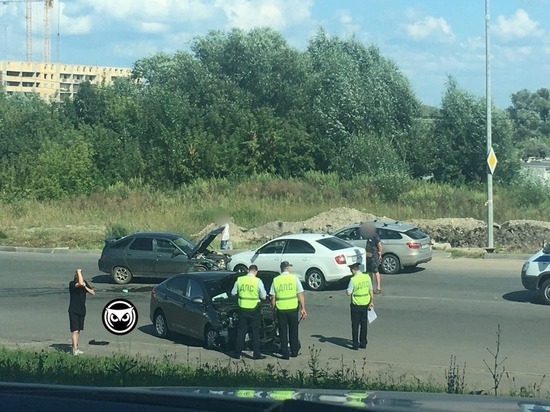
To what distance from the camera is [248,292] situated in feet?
53.9

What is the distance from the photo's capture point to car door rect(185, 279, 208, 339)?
17.4 meters

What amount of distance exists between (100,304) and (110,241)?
4583 mm

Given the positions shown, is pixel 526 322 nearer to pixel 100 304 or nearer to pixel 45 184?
pixel 100 304

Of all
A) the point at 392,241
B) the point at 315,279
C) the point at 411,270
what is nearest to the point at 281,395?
the point at 315,279

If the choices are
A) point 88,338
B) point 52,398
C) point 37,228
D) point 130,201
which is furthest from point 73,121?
point 52,398

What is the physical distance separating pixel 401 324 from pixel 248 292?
14.1 feet

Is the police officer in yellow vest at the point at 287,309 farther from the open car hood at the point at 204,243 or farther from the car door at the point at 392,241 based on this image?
the car door at the point at 392,241

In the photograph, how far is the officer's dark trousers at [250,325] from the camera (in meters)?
16.5

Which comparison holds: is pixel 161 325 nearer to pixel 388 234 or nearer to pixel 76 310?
pixel 76 310

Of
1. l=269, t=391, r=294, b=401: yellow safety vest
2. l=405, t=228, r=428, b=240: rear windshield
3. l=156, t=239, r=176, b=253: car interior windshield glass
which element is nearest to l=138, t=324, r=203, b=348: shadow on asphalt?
l=156, t=239, r=176, b=253: car interior windshield glass

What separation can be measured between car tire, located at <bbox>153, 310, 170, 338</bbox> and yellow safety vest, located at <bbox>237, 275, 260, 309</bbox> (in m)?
2.70

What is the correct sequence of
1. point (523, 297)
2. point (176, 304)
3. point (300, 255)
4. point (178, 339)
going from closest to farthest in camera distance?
point (176, 304)
point (178, 339)
point (523, 297)
point (300, 255)

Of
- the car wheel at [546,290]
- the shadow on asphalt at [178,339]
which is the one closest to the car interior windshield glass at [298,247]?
the shadow on asphalt at [178,339]

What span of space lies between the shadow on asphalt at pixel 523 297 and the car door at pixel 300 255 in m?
5.30
